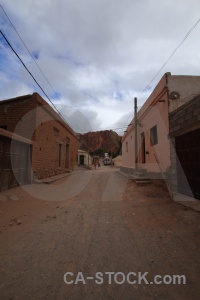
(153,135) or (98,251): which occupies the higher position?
(153,135)

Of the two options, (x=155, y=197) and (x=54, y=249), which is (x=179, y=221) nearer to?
(x=155, y=197)

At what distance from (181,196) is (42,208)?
4.43 m

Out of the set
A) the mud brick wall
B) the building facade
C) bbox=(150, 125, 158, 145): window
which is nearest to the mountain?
bbox=(150, 125, 158, 145): window

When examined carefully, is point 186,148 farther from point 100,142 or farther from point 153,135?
point 100,142

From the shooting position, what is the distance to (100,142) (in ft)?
268

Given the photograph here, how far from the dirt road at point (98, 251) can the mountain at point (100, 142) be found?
241 feet

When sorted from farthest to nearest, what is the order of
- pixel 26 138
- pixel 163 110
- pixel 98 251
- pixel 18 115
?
pixel 18 115 → pixel 26 138 → pixel 163 110 → pixel 98 251

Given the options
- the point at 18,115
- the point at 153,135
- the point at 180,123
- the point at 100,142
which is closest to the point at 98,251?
the point at 180,123

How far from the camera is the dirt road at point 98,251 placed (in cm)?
206

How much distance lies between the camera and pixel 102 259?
264 centimetres

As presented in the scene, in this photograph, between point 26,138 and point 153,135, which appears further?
point 153,135

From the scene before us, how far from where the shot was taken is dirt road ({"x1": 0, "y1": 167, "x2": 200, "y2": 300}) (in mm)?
2059

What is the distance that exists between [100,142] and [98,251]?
7905 centimetres

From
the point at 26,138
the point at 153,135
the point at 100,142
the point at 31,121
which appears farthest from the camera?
the point at 100,142
